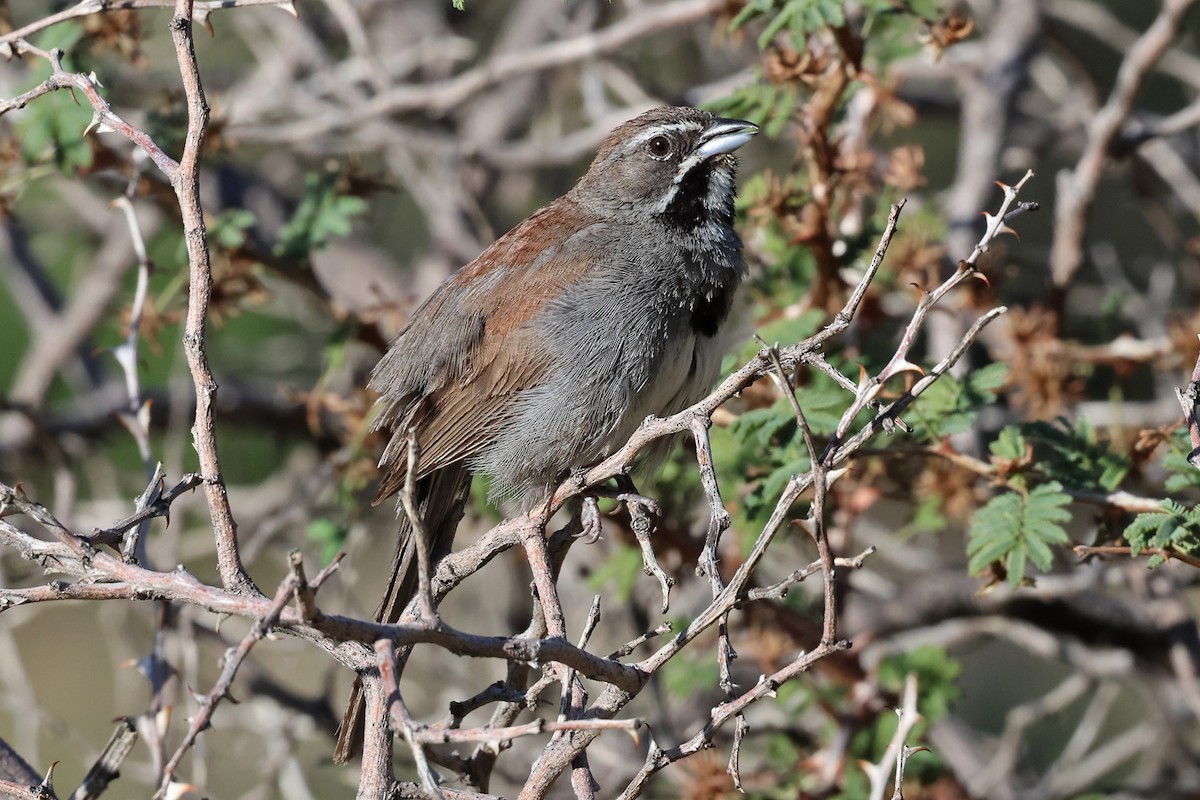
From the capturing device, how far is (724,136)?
3.89 m

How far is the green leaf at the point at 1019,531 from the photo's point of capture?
8.99 feet

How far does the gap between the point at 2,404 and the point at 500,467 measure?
71.8 inches

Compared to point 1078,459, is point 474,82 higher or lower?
higher

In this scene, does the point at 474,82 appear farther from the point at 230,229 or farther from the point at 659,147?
the point at 230,229

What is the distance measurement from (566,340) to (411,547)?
2.28ft

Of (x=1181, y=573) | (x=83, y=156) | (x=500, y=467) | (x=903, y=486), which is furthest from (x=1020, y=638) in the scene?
(x=83, y=156)

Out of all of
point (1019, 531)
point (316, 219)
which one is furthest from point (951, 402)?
point (316, 219)

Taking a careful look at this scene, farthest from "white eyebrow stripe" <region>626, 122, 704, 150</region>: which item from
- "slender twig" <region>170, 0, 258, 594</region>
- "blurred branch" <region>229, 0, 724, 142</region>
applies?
"slender twig" <region>170, 0, 258, 594</region>

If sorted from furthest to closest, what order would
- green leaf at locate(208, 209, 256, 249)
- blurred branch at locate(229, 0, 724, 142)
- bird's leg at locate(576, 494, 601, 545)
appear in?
1. blurred branch at locate(229, 0, 724, 142)
2. green leaf at locate(208, 209, 256, 249)
3. bird's leg at locate(576, 494, 601, 545)

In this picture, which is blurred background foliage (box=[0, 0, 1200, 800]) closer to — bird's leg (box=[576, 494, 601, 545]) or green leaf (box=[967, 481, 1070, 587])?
green leaf (box=[967, 481, 1070, 587])

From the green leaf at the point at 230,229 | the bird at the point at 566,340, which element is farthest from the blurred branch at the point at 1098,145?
the green leaf at the point at 230,229

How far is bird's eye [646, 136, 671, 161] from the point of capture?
13.4 feet

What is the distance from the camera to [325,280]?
17.0 ft

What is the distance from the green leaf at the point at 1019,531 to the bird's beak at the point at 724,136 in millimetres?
1382
